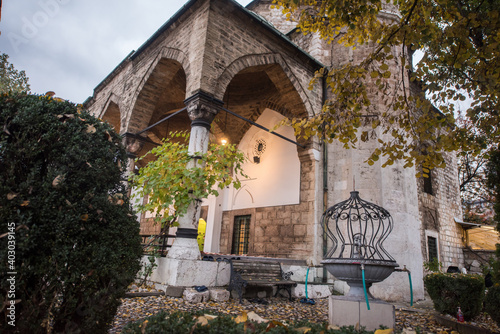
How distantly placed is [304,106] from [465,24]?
4.43m

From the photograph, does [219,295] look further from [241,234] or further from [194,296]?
[241,234]

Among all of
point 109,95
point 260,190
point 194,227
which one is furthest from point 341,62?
point 109,95

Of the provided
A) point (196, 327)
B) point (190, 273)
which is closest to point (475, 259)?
point (190, 273)

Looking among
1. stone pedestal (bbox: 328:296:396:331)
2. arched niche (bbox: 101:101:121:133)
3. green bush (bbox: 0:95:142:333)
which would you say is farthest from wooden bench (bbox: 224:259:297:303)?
arched niche (bbox: 101:101:121:133)

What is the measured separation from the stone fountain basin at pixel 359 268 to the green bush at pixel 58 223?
2126mm

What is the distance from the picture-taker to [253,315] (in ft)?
6.95

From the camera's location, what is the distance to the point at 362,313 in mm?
3152

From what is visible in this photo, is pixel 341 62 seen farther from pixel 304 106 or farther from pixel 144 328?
pixel 144 328

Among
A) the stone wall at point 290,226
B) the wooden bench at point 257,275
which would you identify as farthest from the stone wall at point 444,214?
the wooden bench at point 257,275

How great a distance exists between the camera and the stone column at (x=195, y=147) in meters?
4.93

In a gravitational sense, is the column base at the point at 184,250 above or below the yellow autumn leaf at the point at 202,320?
above

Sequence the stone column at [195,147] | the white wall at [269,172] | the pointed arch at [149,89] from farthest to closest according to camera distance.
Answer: the white wall at [269,172] → the pointed arch at [149,89] → the stone column at [195,147]

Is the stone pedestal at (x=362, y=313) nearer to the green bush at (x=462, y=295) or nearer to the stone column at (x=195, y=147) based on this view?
the green bush at (x=462, y=295)

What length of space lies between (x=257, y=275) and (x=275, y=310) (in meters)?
0.87
